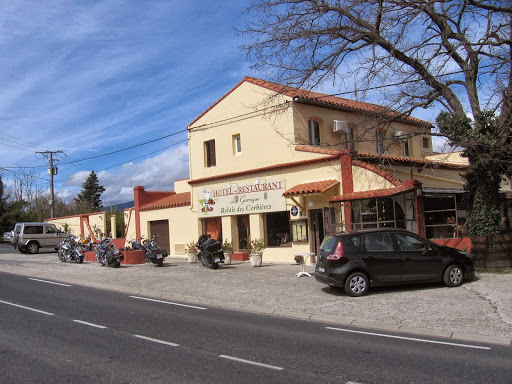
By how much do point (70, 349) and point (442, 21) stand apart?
12.9m

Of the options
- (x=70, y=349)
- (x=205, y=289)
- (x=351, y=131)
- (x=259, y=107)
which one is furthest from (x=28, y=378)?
(x=351, y=131)

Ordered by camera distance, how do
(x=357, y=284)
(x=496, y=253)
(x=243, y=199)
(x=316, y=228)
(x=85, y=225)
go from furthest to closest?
(x=85, y=225)
(x=243, y=199)
(x=316, y=228)
(x=496, y=253)
(x=357, y=284)

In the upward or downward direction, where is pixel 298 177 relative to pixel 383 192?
upward

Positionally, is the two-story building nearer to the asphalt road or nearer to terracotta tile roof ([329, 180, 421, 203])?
terracotta tile roof ([329, 180, 421, 203])

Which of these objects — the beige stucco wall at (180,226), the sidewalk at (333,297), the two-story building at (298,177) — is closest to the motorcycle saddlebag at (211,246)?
the sidewalk at (333,297)

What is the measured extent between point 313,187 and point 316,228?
6.60ft

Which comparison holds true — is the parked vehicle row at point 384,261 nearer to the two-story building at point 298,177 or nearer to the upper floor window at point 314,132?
the two-story building at point 298,177

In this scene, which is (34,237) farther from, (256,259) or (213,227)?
(256,259)

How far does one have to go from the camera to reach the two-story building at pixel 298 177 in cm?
1636

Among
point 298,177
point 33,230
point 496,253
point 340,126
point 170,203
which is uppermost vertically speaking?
point 340,126

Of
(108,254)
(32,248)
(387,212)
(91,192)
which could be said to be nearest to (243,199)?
(108,254)

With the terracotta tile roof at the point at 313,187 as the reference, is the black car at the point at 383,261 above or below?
below

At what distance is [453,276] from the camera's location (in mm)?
11781

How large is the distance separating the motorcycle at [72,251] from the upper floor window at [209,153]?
24.2ft
